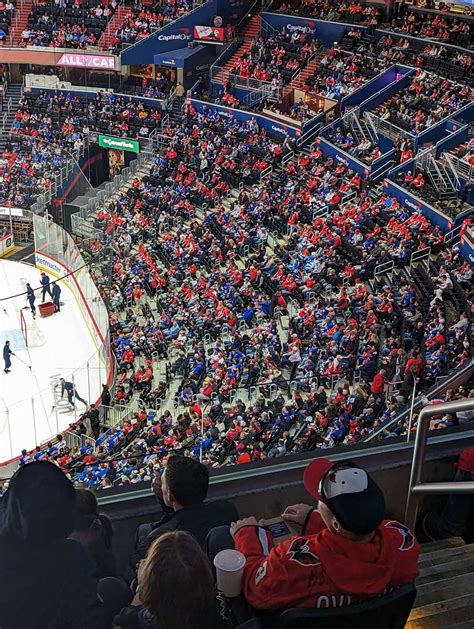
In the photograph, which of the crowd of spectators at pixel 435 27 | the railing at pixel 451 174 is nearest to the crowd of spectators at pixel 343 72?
the crowd of spectators at pixel 435 27

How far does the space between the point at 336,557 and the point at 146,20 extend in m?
35.2

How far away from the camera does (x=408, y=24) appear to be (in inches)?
1132

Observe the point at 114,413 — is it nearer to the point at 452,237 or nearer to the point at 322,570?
the point at 452,237

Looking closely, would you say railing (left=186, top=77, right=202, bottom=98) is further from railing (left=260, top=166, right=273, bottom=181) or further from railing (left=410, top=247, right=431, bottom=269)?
railing (left=410, top=247, right=431, bottom=269)

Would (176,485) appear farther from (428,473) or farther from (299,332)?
(299,332)

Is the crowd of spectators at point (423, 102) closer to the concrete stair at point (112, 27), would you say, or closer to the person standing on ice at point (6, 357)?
the person standing on ice at point (6, 357)

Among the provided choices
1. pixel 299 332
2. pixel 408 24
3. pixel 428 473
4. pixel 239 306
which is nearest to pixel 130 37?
pixel 408 24

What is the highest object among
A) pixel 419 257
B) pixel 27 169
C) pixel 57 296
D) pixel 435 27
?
pixel 435 27

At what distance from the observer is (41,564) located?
2570 millimetres

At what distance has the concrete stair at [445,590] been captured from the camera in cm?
310

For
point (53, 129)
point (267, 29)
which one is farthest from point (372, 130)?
point (53, 129)

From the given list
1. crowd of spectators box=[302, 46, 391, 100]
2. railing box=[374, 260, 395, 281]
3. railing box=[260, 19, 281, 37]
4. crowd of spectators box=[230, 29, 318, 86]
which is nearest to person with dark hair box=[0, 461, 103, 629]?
railing box=[374, 260, 395, 281]

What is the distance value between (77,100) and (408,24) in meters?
13.7

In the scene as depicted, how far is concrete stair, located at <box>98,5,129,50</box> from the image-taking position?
34.4 m
